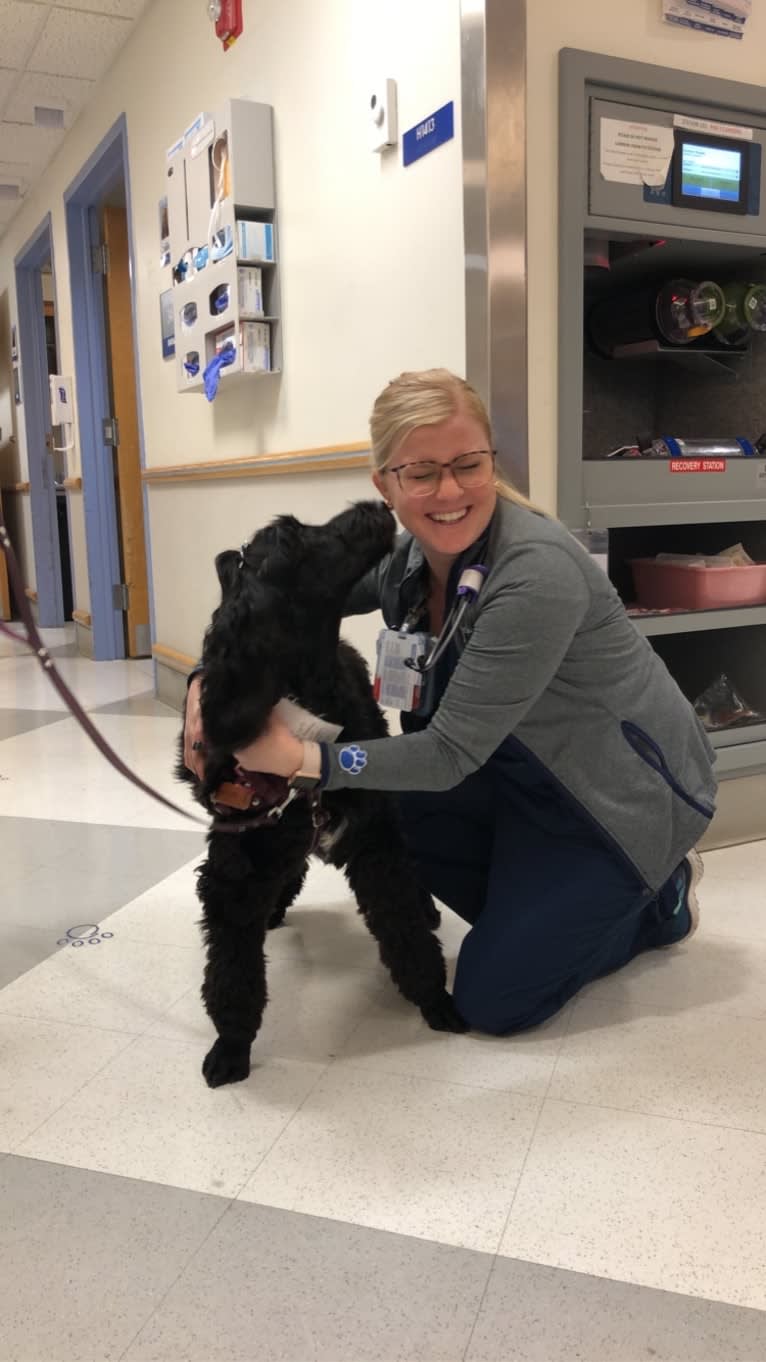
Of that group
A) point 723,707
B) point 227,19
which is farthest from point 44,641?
point 723,707

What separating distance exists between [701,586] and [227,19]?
2.19 metres

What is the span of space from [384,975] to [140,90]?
11.7 feet

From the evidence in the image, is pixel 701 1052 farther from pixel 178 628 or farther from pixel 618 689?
pixel 178 628

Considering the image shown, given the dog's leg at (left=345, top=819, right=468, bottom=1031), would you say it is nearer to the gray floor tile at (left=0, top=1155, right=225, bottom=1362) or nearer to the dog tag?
the dog tag

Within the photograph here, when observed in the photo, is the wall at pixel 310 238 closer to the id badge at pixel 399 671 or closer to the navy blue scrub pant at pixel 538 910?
the id badge at pixel 399 671

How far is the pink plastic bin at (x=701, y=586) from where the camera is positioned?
219 centimetres

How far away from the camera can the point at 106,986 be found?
5.56ft

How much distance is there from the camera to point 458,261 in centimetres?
199

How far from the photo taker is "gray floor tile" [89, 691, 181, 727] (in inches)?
151

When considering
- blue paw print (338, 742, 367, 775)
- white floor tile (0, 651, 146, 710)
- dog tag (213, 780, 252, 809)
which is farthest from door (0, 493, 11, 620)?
blue paw print (338, 742, 367, 775)

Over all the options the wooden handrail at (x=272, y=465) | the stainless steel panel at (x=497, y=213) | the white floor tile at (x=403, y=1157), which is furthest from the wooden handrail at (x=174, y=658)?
the white floor tile at (x=403, y=1157)

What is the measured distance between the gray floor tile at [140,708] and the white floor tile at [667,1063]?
2.52 metres

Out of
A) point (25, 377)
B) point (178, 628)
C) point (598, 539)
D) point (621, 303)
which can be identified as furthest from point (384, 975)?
point (25, 377)

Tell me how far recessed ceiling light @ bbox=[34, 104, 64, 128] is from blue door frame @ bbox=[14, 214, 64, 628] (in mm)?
1778
